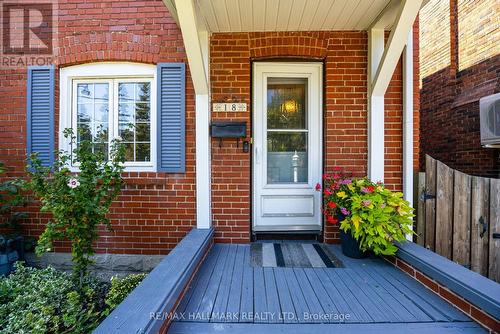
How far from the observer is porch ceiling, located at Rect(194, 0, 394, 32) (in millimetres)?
2531

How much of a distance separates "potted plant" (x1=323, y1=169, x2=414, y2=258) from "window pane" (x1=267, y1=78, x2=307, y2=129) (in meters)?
1.02

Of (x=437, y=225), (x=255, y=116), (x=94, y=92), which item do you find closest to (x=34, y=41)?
(x=94, y=92)

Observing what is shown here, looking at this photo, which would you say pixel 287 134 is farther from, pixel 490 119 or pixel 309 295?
pixel 490 119

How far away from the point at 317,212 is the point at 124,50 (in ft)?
9.76

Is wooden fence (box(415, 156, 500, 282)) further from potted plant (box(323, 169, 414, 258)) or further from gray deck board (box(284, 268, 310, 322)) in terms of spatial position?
gray deck board (box(284, 268, 310, 322))

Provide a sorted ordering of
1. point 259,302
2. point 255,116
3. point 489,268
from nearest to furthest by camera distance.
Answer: point 259,302 → point 489,268 → point 255,116

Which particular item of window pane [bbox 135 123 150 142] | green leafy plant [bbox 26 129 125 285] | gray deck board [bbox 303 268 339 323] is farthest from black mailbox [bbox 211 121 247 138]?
gray deck board [bbox 303 268 339 323]

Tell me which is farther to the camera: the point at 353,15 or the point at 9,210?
the point at 9,210

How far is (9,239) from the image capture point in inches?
118

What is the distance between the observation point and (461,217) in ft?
9.11

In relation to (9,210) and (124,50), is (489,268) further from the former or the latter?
(9,210)

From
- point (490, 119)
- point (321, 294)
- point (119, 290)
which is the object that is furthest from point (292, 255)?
point (490, 119)

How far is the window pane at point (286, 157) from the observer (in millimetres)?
3254

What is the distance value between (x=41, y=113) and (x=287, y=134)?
298 cm
